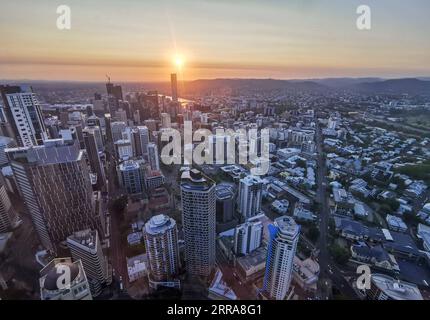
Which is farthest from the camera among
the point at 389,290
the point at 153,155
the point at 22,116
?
the point at 153,155

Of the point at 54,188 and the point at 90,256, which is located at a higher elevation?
the point at 54,188

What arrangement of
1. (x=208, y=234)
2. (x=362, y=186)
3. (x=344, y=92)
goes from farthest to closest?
(x=344, y=92) < (x=362, y=186) < (x=208, y=234)

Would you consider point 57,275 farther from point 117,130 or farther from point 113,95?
point 113,95

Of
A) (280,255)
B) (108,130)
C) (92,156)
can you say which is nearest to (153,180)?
(92,156)

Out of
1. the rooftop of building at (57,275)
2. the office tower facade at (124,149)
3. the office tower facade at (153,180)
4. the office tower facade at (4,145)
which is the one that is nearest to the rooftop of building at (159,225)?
the rooftop of building at (57,275)

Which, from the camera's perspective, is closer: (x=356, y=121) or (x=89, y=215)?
(x=89, y=215)

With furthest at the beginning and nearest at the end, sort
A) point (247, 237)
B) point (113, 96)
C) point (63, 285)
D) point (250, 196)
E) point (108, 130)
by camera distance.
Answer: point (113, 96), point (108, 130), point (250, 196), point (247, 237), point (63, 285)

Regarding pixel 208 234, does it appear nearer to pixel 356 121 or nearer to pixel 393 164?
pixel 393 164

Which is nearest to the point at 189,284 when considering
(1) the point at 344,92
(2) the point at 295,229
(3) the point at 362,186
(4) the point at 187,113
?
(2) the point at 295,229
